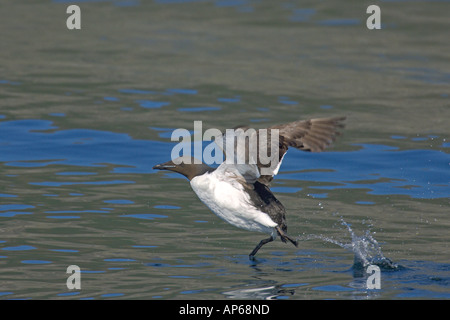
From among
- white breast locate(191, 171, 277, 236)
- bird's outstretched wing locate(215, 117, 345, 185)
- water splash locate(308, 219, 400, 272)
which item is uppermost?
bird's outstretched wing locate(215, 117, 345, 185)

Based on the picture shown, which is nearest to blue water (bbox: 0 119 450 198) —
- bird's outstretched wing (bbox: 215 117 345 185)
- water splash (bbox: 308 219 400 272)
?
water splash (bbox: 308 219 400 272)

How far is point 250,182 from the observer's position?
7.77 metres

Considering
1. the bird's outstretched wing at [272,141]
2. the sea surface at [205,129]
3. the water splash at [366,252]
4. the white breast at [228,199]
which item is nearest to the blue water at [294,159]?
the sea surface at [205,129]

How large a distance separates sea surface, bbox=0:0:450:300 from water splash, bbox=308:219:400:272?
2cm

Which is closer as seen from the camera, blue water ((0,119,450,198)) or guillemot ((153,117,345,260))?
guillemot ((153,117,345,260))

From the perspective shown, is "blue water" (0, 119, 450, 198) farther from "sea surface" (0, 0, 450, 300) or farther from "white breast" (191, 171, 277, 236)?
"white breast" (191, 171, 277, 236)

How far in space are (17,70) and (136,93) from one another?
2.69 m

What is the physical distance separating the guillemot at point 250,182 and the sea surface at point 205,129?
0.46 m

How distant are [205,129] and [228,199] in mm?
5283

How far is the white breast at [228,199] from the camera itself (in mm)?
7570

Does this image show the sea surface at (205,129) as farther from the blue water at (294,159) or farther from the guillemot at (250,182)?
the guillemot at (250,182)

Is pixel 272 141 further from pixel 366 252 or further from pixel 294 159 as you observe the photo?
pixel 294 159

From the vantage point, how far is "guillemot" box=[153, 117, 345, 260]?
23.7ft

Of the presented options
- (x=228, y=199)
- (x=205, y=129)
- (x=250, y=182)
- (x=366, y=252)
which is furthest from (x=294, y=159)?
(x=228, y=199)
